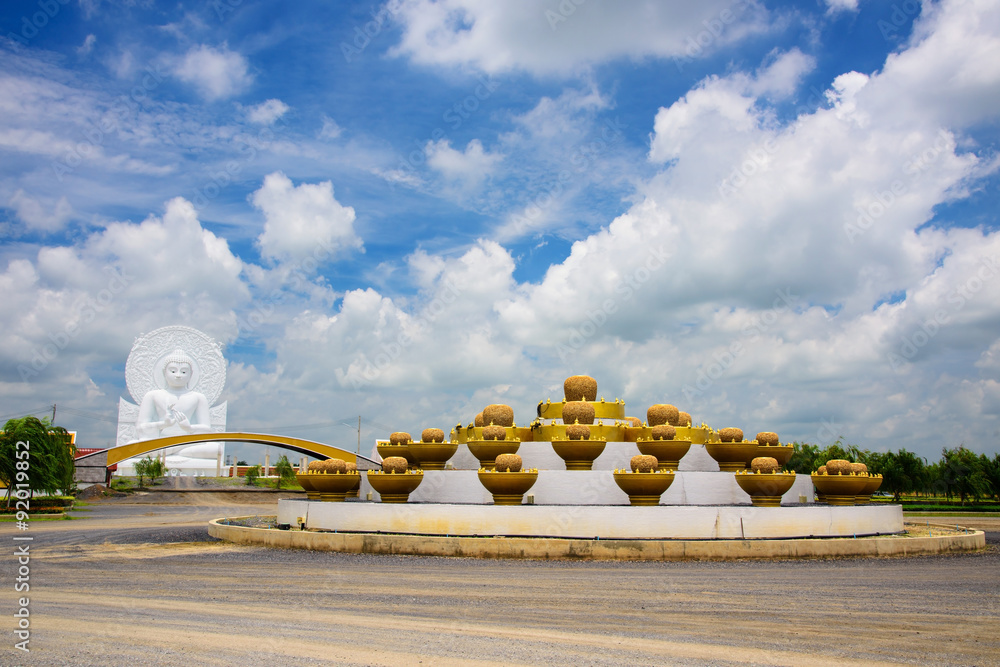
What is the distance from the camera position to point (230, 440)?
6191cm

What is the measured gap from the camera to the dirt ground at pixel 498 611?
8.15 m

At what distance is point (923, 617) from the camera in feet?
33.6

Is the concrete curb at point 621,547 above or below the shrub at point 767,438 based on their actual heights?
below

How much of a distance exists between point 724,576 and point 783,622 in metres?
4.28

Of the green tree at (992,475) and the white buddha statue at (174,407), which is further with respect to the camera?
the white buddha statue at (174,407)

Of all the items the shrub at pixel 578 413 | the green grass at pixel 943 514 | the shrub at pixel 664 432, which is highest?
the shrub at pixel 578 413

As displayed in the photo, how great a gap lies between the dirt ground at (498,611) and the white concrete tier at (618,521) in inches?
65.2

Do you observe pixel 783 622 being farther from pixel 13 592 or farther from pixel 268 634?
pixel 13 592

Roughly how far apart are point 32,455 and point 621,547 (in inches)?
1151

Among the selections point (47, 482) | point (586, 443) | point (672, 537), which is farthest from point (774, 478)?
point (47, 482)

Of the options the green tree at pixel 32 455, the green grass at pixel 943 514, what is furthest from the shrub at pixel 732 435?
the green tree at pixel 32 455

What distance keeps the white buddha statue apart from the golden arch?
9.83 m

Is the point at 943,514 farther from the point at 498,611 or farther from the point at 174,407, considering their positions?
the point at 174,407

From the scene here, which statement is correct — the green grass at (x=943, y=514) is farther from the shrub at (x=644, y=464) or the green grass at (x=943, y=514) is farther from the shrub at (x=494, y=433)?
the shrub at (x=494, y=433)
